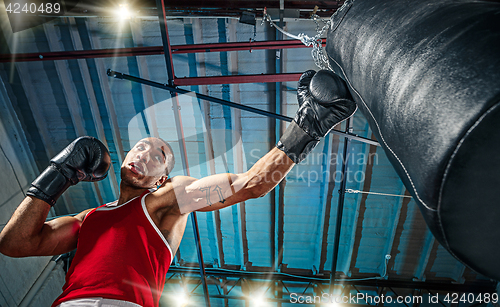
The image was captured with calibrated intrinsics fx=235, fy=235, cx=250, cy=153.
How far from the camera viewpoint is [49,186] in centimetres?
217

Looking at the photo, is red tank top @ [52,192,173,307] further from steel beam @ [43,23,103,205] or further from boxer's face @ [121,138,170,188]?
steel beam @ [43,23,103,205]

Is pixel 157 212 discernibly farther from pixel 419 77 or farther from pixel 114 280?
pixel 419 77

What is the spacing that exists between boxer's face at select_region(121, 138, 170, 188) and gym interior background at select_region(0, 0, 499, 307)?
24.4 inches

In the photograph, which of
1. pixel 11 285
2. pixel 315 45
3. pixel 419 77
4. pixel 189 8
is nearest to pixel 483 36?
pixel 419 77

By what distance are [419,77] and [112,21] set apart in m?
5.01

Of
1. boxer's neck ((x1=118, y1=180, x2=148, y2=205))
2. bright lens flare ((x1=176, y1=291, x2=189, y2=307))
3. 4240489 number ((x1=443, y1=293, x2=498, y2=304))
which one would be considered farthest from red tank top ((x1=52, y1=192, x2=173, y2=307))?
4240489 number ((x1=443, y1=293, x2=498, y2=304))

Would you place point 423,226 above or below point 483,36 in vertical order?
below

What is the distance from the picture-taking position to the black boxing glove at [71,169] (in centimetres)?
216

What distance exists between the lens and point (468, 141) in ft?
1.84

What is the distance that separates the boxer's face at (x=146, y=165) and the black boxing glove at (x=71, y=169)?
24cm

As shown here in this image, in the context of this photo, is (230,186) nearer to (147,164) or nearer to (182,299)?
(147,164)

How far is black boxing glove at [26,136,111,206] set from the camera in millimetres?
2160

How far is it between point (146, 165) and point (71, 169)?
691 mm

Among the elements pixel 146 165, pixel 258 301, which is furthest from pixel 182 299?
pixel 146 165
